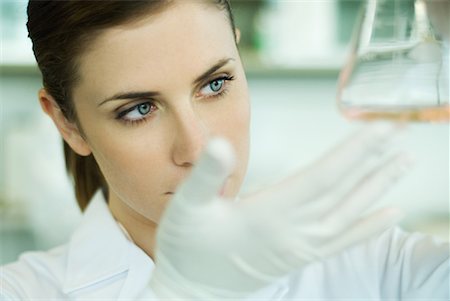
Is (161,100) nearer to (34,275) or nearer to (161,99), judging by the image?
(161,99)

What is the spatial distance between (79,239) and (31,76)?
84.2 inches

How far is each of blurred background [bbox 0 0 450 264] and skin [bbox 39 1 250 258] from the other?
5.81 ft

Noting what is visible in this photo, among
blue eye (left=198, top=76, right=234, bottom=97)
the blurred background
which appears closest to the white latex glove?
blue eye (left=198, top=76, right=234, bottom=97)

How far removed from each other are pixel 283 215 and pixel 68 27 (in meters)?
0.54

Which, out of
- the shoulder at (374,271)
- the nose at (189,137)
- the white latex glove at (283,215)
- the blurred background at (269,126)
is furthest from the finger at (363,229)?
the blurred background at (269,126)

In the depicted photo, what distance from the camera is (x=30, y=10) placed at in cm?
129

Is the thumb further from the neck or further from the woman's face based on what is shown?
the neck

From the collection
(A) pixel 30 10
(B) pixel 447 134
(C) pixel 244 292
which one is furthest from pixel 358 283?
(B) pixel 447 134

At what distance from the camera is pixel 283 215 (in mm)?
900

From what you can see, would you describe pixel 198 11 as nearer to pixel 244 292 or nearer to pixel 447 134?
pixel 244 292

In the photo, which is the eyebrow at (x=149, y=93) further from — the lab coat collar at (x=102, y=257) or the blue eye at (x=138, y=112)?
the lab coat collar at (x=102, y=257)

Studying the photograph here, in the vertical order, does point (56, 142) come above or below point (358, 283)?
below

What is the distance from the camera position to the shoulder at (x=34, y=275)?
134cm

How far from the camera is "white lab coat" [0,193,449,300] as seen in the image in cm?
128
